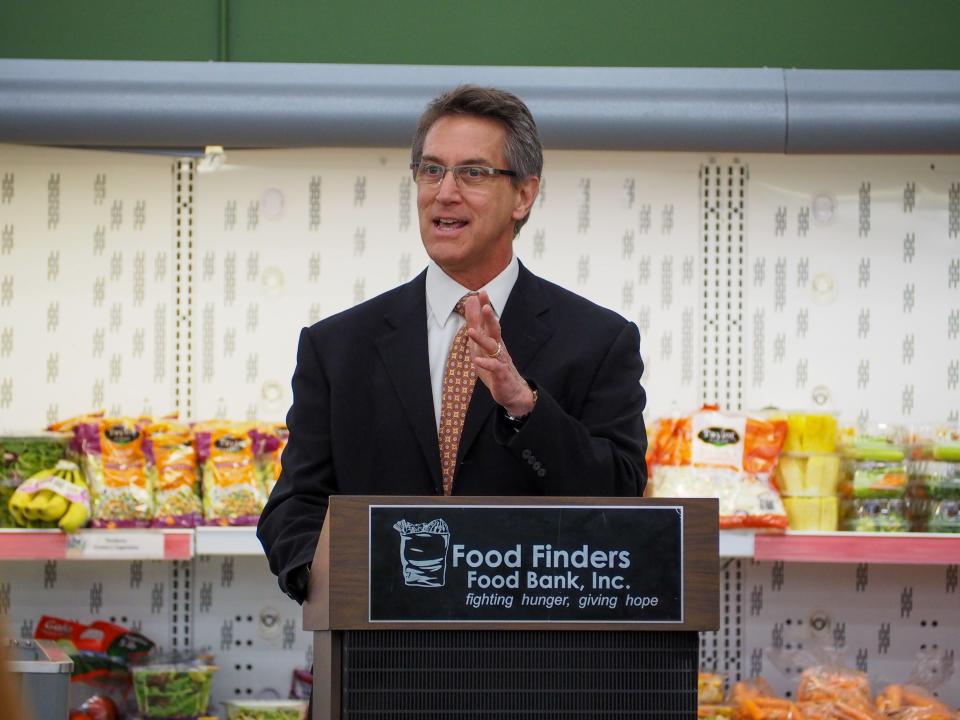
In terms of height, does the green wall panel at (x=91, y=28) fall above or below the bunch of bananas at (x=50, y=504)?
above

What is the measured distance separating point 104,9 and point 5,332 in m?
1.00

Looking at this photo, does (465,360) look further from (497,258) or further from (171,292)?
(171,292)

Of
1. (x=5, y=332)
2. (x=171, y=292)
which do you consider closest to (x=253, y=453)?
(x=171, y=292)

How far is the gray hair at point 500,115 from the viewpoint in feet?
6.63

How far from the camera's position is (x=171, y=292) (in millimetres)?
3941

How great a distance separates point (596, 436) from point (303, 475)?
1.45 ft

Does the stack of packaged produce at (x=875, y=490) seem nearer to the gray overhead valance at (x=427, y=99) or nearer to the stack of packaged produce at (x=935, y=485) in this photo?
the stack of packaged produce at (x=935, y=485)

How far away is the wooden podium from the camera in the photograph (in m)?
1.50

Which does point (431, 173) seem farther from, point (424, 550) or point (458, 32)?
point (458, 32)

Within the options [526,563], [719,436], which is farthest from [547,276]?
[526,563]

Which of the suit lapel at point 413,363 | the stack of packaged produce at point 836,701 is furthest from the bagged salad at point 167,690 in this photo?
the suit lapel at point 413,363

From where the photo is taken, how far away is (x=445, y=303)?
2070mm

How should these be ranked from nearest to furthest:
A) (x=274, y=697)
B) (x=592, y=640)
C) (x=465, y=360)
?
(x=592, y=640) → (x=465, y=360) → (x=274, y=697)

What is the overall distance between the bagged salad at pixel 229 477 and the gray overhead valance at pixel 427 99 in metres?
0.79
